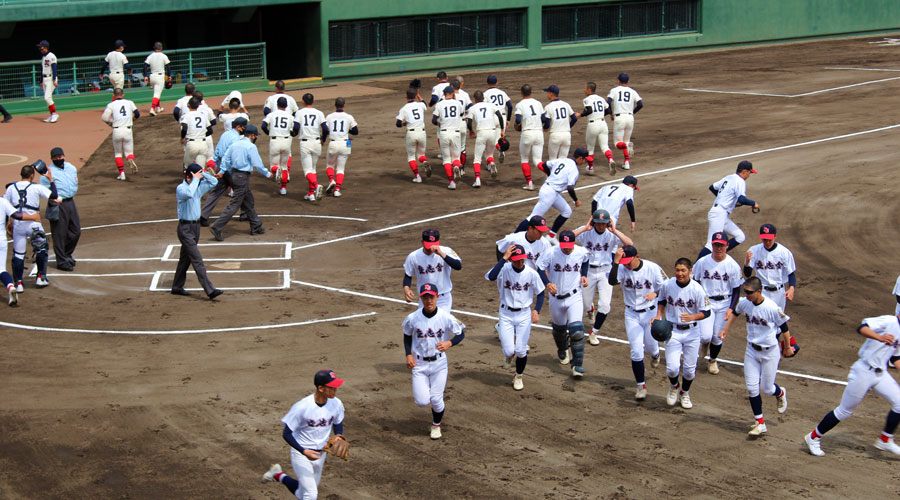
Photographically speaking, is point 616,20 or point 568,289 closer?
point 568,289

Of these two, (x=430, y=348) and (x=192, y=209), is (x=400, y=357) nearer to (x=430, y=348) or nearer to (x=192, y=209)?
(x=430, y=348)

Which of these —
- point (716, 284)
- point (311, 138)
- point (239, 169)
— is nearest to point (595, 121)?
point (311, 138)

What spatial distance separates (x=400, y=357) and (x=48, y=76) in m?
21.1

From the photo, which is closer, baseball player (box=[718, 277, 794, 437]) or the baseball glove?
the baseball glove

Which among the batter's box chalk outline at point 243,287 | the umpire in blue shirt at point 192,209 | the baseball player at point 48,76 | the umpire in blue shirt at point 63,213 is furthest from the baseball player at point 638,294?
the baseball player at point 48,76

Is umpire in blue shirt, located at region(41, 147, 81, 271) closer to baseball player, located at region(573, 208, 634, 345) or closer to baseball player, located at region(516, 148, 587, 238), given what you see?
baseball player, located at region(516, 148, 587, 238)

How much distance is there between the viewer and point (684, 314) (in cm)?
1327

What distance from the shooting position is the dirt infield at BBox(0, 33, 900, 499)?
11.7 m

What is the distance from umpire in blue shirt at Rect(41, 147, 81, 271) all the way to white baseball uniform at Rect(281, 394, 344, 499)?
386 inches

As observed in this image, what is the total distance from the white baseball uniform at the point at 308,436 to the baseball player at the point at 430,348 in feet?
7.09

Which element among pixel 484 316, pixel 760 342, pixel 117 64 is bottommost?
pixel 484 316

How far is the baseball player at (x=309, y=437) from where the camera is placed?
10375 mm

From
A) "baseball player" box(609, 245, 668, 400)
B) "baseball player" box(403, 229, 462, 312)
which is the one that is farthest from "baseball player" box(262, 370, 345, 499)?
"baseball player" box(609, 245, 668, 400)

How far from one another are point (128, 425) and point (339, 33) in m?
27.6
